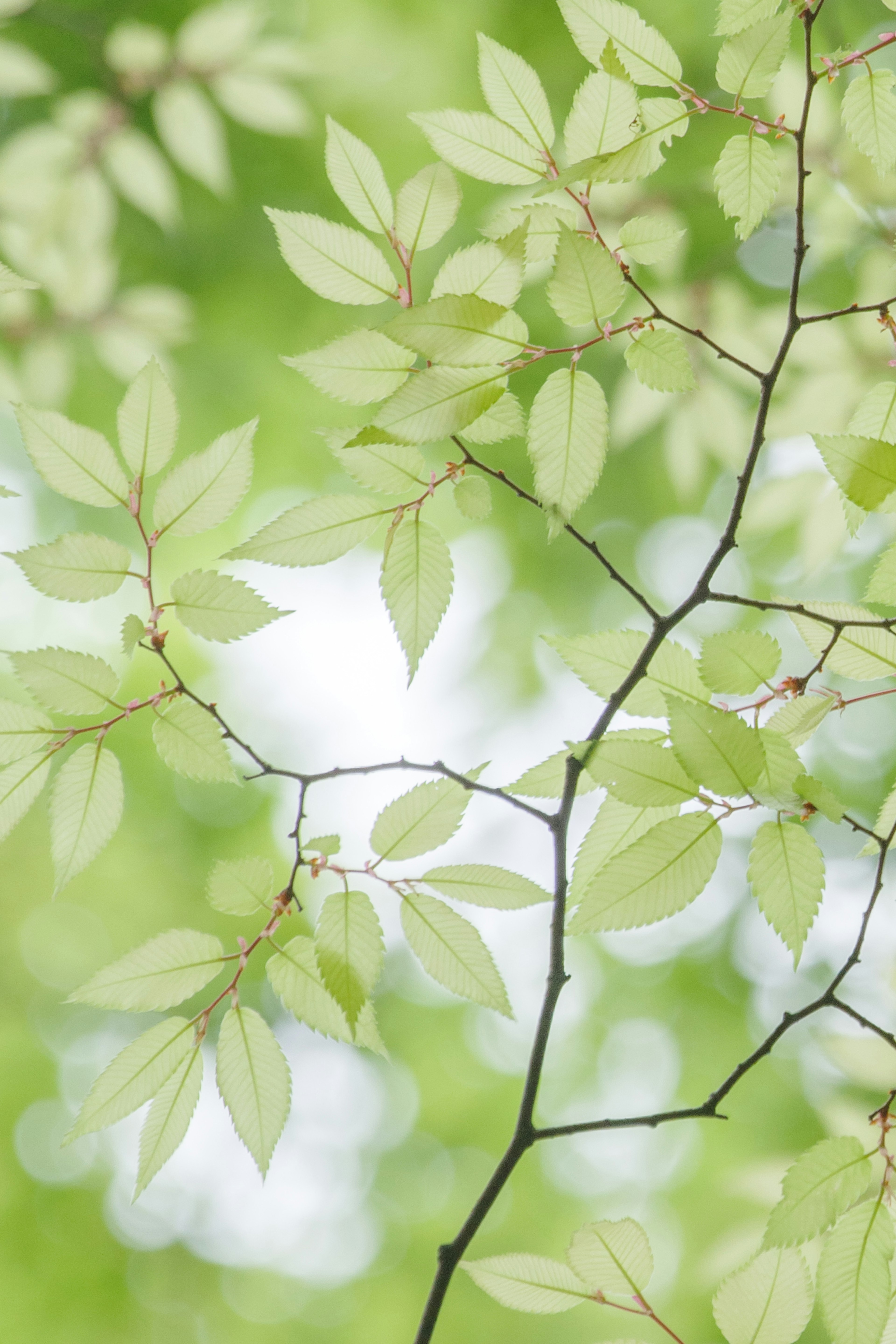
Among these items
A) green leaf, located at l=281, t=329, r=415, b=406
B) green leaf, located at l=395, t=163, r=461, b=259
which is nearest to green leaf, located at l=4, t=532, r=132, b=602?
green leaf, located at l=281, t=329, r=415, b=406

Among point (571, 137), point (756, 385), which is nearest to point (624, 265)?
point (571, 137)

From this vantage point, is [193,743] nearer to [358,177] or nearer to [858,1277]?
[358,177]

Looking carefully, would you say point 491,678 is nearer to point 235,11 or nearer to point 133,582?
point 133,582

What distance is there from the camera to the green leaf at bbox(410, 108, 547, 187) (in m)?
0.61

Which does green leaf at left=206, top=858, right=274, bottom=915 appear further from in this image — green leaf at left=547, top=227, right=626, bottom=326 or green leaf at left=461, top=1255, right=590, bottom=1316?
green leaf at left=547, top=227, right=626, bottom=326

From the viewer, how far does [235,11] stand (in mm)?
1647

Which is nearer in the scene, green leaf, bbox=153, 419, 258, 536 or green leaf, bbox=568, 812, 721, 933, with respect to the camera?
green leaf, bbox=568, 812, 721, 933

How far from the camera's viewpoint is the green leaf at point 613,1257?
63 centimetres

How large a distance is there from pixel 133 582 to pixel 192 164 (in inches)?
55.9

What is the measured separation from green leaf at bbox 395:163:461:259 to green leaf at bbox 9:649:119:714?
0.35 meters

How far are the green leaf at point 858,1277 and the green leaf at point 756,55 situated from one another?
0.67 meters

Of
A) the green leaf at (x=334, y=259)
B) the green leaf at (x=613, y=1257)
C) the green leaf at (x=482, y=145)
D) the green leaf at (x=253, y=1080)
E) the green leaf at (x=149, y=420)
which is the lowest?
the green leaf at (x=613, y=1257)

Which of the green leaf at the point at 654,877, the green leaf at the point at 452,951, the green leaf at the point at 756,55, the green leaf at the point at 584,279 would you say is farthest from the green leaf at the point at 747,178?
the green leaf at the point at 452,951

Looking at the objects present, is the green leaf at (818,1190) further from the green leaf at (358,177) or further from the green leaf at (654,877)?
the green leaf at (358,177)
